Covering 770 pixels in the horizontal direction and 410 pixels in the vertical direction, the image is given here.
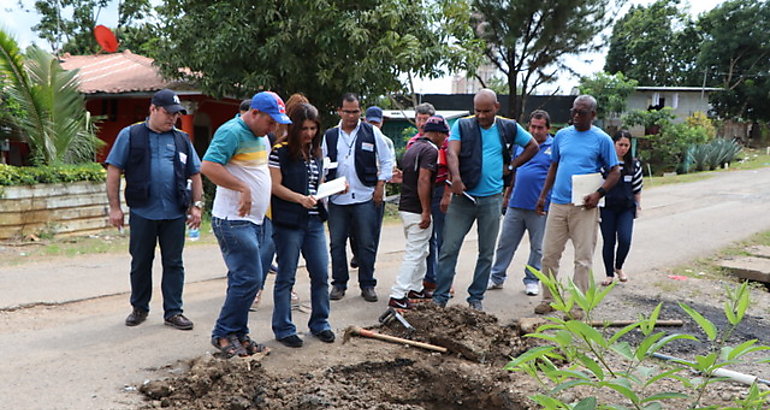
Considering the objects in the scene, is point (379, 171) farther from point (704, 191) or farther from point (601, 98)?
point (601, 98)

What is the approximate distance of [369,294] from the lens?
5953 millimetres

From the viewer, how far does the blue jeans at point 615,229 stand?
680 cm

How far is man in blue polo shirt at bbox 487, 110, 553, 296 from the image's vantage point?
6.32 metres

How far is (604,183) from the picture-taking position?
5340 mm

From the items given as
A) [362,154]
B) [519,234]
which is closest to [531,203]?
[519,234]

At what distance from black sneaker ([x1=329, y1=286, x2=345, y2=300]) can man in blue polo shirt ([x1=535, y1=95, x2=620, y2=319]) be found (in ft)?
5.99

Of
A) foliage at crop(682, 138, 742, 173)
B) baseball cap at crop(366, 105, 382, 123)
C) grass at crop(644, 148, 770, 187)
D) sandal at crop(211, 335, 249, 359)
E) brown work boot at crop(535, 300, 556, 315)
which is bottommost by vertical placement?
grass at crop(644, 148, 770, 187)

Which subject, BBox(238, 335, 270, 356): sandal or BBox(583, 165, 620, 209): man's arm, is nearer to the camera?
BBox(238, 335, 270, 356): sandal

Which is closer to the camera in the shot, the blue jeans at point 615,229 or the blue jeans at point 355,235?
the blue jeans at point 355,235

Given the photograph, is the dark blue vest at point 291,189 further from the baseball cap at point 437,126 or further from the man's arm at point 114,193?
the baseball cap at point 437,126

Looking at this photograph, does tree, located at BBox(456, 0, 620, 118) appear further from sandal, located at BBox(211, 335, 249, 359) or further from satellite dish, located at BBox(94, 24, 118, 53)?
sandal, located at BBox(211, 335, 249, 359)

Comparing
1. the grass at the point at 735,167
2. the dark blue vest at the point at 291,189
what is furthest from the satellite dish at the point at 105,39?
the grass at the point at 735,167

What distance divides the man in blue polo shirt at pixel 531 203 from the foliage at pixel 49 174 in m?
6.83

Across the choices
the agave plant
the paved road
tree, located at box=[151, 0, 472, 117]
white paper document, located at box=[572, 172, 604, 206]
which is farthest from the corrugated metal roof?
white paper document, located at box=[572, 172, 604, 206]
